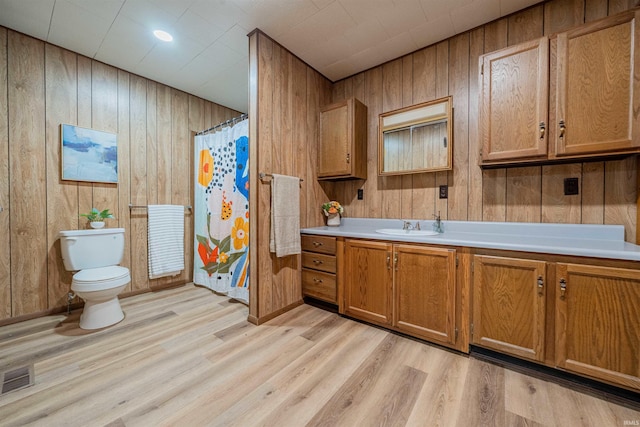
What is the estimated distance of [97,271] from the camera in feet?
7.06

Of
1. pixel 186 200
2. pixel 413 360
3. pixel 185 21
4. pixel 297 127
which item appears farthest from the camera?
pixel 186 200

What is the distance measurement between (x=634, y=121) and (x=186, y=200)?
388cm

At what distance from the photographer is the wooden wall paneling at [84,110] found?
241cm

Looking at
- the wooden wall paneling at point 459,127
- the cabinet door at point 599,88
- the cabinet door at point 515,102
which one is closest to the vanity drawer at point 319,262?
the wooden wall paneling at point 459,127

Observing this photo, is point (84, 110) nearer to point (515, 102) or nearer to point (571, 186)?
point (515, 102)

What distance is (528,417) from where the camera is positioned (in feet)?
3.85

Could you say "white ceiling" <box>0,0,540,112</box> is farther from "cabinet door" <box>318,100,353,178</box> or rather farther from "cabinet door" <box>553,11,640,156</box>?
"cabinet door" <box>553,11,640,156</box>

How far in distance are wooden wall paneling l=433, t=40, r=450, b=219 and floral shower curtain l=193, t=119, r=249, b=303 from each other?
1806 mm

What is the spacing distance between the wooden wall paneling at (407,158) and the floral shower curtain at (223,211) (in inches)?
60.7

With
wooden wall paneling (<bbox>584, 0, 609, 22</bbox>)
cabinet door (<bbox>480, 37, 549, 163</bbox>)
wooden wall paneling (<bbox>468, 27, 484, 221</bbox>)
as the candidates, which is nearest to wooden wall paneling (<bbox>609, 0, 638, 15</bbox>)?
wooden wall paneling (<bbox>584, 0, 609, 22</bbox>)

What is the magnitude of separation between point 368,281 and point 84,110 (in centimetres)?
313

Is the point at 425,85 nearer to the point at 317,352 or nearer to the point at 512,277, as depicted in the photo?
the point at 512,277

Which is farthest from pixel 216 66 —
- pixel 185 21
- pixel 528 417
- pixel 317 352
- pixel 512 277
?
pixel 528 417

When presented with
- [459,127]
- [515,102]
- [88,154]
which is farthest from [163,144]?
[515,102]
